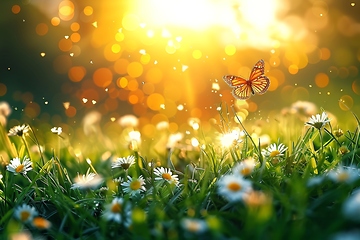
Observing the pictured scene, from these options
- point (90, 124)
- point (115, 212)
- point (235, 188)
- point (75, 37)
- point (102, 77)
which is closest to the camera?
point (235, 188)

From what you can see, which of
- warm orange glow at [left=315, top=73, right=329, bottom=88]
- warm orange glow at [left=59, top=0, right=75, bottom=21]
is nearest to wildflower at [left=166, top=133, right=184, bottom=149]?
warm orange glow at [left=315, top=73, right=329, bottom=88]

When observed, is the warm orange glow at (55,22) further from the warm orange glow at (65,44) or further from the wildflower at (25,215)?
the wildflower at (25,215)

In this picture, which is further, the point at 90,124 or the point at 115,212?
the point at 90,124

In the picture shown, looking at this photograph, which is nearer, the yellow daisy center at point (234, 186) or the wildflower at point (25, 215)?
the yellow daisy center at point (234, 186)

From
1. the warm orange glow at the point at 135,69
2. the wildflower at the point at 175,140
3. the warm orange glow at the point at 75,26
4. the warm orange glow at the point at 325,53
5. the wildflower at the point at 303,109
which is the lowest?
the wildflower at the point at 175,140

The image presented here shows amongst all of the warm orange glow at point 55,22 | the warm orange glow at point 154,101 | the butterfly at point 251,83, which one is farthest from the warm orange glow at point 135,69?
the butterfly at point 251,83

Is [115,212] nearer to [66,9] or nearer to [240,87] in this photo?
[240,87]

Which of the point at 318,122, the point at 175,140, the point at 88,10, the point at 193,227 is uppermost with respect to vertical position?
the point at 88,10

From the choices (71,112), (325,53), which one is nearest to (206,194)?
(71,112)
